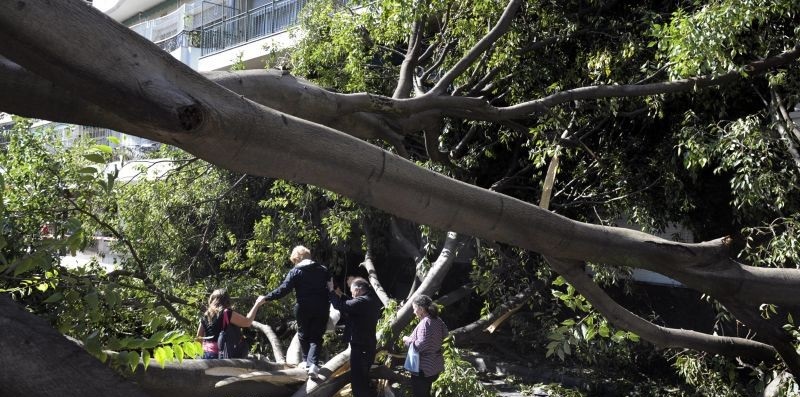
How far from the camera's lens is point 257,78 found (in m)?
5.44

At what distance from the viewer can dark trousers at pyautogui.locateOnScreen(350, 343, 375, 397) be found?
27.9ft

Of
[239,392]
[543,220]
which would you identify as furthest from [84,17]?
[239,392]

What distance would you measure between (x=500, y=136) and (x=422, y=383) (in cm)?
390

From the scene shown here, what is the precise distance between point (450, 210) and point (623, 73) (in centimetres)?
648

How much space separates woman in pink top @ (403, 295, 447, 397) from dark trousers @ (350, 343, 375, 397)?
44cm

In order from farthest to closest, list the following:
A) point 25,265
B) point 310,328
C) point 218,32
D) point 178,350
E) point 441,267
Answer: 1. point 218,32
2. point 441,267
3. point 310,328
4. point 25,265
5. point 178,350

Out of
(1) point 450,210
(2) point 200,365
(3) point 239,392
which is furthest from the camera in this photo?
(3) point 239,392

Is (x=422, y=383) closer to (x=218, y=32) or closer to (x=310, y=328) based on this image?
(x=310, y=328)

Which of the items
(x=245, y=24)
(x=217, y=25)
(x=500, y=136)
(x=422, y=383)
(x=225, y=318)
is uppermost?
(x=217, y=25)

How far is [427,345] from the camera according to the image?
8.30m

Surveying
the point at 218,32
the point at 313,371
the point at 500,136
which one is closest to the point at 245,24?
the point at 218,32

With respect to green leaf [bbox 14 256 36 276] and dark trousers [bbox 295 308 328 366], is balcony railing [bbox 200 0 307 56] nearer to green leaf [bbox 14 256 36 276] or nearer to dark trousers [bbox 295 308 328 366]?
dark trousers [bbox 295 308 328 366]

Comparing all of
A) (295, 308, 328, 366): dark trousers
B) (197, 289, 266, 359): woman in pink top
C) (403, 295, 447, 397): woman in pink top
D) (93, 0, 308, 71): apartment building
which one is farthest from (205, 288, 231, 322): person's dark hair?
(93, 0, 308, 71): apartment building

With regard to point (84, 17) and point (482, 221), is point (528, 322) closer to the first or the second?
point (482, 221)
